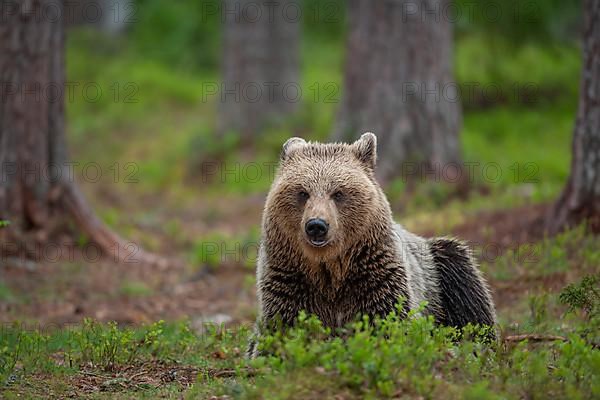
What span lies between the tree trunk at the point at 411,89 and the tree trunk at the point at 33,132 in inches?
213

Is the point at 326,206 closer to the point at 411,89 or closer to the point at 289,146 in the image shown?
the point at 289,146

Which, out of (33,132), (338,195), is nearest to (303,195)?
(338,195)

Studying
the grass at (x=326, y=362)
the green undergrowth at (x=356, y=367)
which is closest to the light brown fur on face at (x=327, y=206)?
the grass at (x=326, y=362)

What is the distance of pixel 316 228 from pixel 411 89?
9123mm

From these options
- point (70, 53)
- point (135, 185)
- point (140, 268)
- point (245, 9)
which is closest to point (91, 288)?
point (140, 268)

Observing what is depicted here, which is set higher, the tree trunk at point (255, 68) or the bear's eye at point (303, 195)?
the tree trunk at point (255, 68)

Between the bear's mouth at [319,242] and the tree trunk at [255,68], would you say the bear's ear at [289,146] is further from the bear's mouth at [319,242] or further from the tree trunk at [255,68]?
the tree trunk at [255,68]

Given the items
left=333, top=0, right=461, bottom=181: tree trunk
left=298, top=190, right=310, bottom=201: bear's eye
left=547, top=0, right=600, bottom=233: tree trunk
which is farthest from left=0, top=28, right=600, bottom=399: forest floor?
left=298, top=190, right=310, bottom=201: bear's eye

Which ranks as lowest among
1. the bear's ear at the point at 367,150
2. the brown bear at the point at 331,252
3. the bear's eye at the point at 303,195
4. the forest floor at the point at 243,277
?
the forest floor at the point at 243,277

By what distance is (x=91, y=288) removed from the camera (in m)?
11.2

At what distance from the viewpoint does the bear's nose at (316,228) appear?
622cm

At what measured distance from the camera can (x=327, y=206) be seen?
6.39 meters

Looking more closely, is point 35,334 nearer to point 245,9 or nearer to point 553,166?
point 553,166

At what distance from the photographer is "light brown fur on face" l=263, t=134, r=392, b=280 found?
6.47 meters
